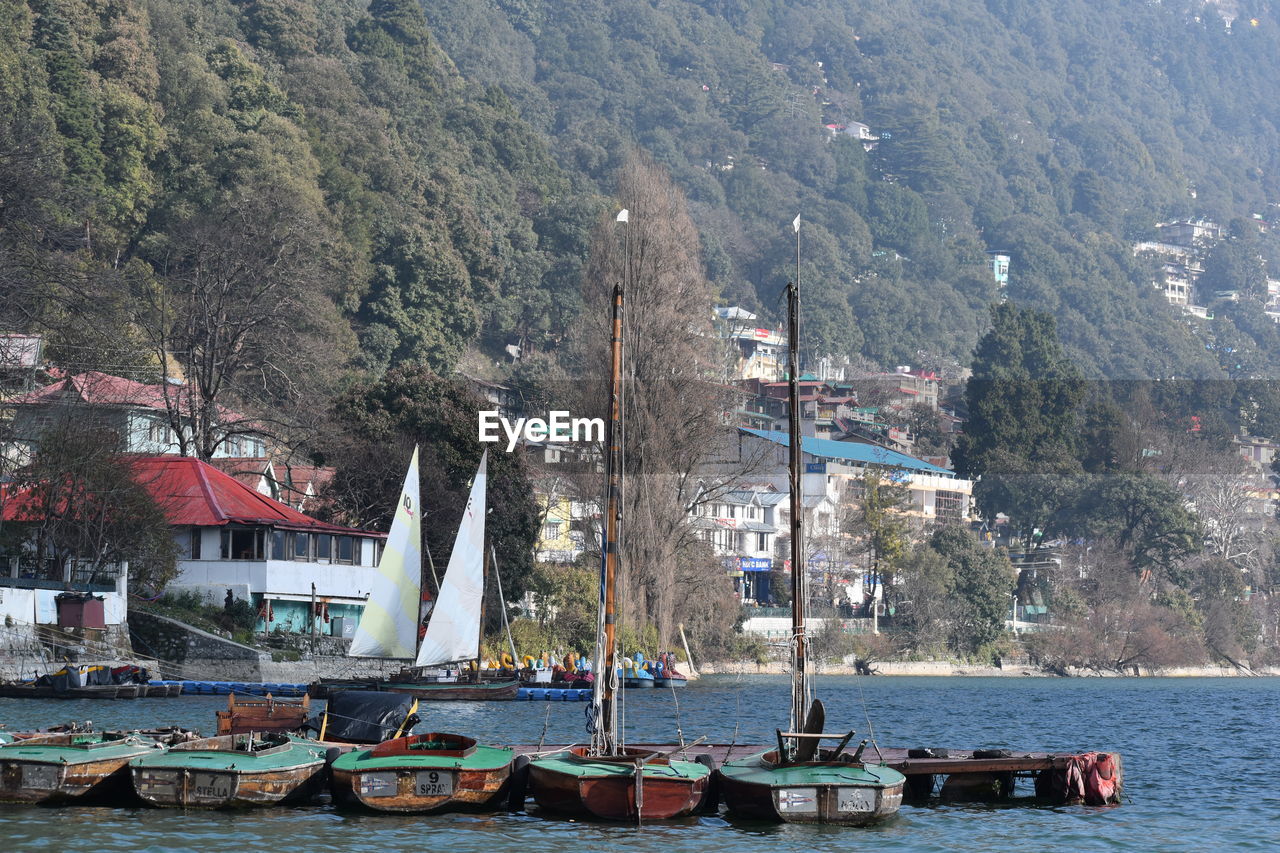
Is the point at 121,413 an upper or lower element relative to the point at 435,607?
upper

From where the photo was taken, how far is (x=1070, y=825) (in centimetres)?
2770

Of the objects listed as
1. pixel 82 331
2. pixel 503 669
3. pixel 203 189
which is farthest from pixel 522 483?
pixel 203 189

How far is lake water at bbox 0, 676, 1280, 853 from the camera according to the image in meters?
24.5

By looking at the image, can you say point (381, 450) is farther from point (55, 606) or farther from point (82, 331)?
point (55, 606)

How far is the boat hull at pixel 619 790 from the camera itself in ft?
83.5

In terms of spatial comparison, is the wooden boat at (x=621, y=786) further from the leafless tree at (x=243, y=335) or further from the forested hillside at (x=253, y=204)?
the leafless tree at (x=243, y=335)

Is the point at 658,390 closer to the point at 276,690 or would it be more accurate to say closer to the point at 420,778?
the point at 276,690

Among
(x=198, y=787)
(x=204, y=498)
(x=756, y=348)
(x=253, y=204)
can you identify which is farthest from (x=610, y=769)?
(x=756, y=348)

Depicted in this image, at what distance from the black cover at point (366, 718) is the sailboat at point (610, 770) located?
13.0 ft

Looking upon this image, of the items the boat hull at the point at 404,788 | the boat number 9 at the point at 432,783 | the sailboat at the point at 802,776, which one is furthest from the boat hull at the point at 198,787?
the sailboat at the point at 802,776

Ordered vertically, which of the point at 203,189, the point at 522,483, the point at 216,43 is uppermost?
the point at 216,43

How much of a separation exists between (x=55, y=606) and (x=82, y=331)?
10720 mm

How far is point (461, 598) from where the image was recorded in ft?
151

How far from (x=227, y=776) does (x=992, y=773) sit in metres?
12.8
